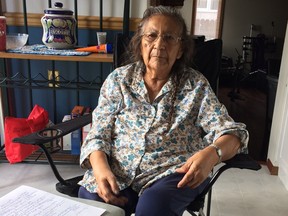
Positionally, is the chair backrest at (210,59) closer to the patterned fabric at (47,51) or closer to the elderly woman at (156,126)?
the elderly woman at (156,126)

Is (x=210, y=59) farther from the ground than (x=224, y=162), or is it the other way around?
(x=210, y=59)

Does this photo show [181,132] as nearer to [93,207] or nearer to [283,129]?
[93,207]

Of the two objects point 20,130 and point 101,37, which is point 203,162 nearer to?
point 101,37

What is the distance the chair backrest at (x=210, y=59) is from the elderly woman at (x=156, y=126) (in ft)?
0.80

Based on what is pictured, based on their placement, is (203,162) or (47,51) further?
(47,51)

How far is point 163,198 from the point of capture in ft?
3.45

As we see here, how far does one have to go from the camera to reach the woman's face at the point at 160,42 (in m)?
1.25

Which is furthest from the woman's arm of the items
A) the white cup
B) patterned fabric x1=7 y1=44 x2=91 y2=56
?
the white cup

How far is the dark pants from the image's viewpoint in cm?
104

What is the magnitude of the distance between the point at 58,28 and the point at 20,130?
752mm

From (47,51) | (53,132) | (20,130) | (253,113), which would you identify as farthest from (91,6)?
(253,113)

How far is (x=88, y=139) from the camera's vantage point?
1.27 metres

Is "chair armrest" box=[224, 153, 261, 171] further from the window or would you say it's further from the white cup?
the window

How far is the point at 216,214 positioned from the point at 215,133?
0.80m
